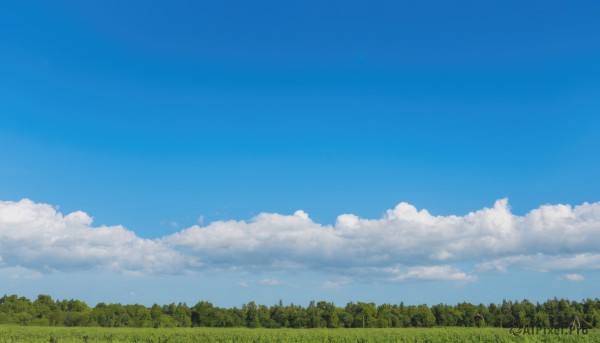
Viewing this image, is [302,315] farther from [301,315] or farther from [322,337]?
[322,337]

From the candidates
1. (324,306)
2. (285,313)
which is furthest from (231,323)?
(324,306)

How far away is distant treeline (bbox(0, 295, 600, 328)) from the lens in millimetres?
107375

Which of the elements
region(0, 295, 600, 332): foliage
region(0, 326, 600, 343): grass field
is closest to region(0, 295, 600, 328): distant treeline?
region(0, 295, 600, 332): foliage

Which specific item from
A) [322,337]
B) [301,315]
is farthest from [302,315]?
[322,337]

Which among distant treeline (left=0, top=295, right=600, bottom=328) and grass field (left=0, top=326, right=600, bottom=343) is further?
distant treeline (left=0, top=295, right=600, bottom=328)

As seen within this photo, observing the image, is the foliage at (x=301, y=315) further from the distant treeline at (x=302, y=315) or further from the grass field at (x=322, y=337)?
the grass field at (x=322, y=337)

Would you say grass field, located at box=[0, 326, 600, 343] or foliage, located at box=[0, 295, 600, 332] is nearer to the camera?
grass field, located at box=[0, 326, 600, 343]

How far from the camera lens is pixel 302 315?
111750mm

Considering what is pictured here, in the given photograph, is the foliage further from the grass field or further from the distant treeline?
the grass field

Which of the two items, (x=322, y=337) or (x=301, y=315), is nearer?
(x=322, y=337)

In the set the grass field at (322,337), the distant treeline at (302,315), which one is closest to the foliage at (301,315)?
the distant treeline at (302,315)

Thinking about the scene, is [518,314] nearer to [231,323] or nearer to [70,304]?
[231,323]

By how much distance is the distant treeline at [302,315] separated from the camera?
107 metres

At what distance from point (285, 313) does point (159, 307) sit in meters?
29.1
